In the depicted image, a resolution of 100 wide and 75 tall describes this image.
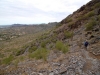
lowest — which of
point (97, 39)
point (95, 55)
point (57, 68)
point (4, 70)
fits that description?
point (4, 70)

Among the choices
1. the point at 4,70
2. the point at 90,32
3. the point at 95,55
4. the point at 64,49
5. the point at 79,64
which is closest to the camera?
the point at 79,64

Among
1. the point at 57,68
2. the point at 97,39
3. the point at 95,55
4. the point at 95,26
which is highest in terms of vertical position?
the point at 95,26

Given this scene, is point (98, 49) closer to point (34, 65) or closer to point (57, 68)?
point (57, 68)

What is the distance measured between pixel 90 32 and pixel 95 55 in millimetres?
6255

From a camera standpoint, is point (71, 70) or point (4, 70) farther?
point (4, 70)

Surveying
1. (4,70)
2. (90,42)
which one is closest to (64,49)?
(90,42)

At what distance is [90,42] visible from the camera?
17516 millimetres

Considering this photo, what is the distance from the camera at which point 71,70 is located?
40.0 feet

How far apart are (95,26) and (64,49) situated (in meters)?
6.75

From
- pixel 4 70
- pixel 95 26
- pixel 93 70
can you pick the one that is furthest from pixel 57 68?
pixel 95 26

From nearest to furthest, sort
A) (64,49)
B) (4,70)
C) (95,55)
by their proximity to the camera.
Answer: (95,55)
(4,70)
(64,49)

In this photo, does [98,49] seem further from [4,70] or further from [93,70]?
[4,70]

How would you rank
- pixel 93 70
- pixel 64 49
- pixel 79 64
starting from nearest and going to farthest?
pixel 93 70, pixel 79 64, pixel 64 49

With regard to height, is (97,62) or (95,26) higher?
(95,26)
